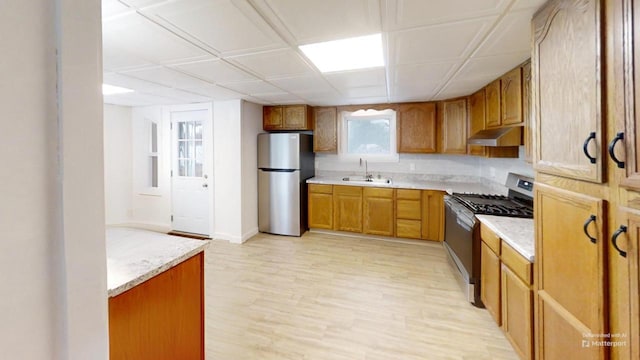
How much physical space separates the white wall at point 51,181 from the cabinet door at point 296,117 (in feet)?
13.3

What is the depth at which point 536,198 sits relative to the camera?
1.52 meters

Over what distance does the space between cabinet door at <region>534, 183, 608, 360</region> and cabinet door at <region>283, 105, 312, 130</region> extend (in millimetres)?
3544

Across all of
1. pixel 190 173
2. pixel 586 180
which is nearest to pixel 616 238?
pixel 586 180

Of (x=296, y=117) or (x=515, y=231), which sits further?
(x=296, y=117)

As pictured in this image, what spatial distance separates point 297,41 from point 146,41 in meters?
1.06

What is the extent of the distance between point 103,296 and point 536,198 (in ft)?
6.24

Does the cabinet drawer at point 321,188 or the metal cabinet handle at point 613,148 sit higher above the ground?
the metal cabinet handle at point 613,148

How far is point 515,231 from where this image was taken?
1.91 meters

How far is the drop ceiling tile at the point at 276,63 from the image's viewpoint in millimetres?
2221

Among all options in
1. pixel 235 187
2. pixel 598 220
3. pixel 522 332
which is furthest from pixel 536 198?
pixel 235 187

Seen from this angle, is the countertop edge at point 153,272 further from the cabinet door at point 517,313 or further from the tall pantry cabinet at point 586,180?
the cabinet door at point 517,313

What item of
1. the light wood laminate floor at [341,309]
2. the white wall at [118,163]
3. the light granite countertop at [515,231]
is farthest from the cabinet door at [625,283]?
the white wall at [118,163]

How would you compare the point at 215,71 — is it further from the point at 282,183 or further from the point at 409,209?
the point at 409,209

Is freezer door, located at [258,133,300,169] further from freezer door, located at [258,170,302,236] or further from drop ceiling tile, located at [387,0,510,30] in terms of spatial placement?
drop ceiling tile, located at [387,0,510,30]
